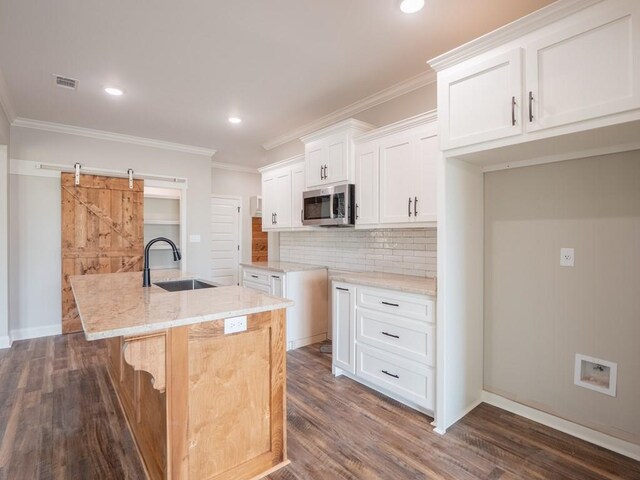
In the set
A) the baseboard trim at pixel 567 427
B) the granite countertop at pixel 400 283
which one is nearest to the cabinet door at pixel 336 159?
the granite countertop at pixel 400 283

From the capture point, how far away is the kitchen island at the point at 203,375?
1.44m

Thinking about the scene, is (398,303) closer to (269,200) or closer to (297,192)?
(297,192)

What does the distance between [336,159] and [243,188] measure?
394 cm

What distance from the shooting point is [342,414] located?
238 centimetres

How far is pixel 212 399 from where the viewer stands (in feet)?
5.26

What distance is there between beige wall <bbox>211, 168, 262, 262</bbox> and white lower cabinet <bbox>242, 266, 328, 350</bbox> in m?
2.98

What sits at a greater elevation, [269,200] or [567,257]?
[269,200]

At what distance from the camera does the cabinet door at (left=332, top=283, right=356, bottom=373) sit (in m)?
2.85

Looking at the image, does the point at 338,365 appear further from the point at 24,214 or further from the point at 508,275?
the point at 24,214

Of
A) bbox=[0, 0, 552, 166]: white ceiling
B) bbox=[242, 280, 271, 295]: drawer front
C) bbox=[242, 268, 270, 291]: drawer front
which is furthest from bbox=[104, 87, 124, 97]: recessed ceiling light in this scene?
bbox=[242, 280, 271, 295]: drawer front

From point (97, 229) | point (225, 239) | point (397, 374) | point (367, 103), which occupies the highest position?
point (367, 103)

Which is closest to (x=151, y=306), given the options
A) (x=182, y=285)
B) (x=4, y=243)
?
(x=182, y=285)

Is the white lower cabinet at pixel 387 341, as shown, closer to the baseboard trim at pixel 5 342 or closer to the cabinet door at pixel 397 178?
the cabinet door at pixel 397 178

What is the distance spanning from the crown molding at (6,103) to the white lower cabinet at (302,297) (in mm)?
2989
